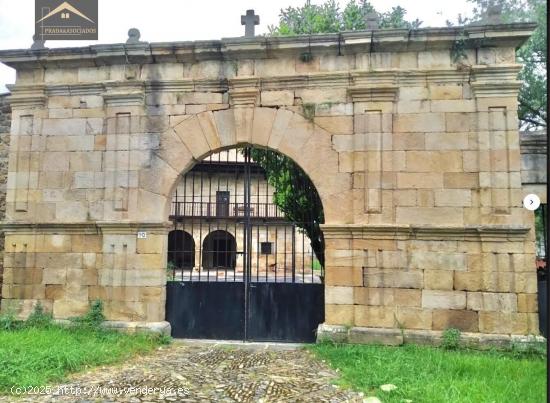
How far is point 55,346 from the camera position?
5602mm

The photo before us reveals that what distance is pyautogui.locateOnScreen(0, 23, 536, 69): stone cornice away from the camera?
20.7 ft

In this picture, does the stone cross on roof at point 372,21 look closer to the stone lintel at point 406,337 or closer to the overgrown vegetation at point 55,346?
the stone lintel at point 406,337

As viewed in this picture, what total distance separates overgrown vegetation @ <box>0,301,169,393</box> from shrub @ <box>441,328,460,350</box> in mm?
3876

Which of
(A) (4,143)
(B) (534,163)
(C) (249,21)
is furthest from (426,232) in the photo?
(A) (4,143)

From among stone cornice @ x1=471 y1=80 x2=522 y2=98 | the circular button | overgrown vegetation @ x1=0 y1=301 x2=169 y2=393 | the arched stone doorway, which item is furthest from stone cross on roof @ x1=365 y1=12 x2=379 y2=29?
overgrown vegetation @ x1=0 y1=301 x2=169 y2=393

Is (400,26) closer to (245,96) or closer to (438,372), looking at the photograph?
(245,96)

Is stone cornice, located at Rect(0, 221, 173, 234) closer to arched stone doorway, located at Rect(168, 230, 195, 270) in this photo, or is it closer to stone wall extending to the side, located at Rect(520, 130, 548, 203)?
arched stone doorway, located at Rect(168, 230, 195, 270)

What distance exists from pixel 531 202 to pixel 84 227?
6.42m

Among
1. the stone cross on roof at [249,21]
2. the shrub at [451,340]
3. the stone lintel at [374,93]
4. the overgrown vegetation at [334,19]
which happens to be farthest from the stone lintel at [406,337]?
the overgrown vegetation at [334,19]

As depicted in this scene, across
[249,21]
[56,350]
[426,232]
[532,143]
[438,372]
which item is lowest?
[438,372]

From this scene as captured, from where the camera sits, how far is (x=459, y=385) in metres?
4.43

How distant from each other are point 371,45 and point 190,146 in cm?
306

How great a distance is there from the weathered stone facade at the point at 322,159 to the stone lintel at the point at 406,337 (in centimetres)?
10

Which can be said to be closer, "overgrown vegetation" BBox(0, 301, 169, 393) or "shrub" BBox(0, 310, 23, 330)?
"overgrown vegetation" BBox(0, 301, 169, 393)
